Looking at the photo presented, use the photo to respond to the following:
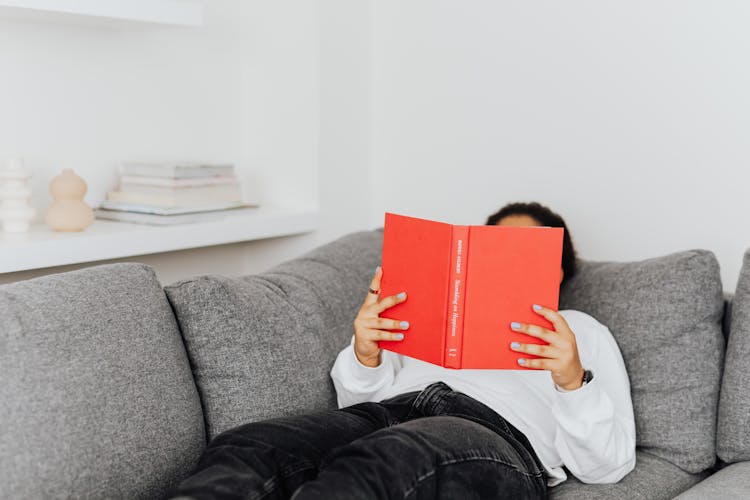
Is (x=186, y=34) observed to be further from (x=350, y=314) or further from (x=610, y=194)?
(x=610, y=194)

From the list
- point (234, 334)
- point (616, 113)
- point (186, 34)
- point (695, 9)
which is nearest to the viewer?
point (234, 334)

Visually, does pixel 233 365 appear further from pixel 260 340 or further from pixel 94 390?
pixel 94 390

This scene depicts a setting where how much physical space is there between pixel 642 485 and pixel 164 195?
141cm

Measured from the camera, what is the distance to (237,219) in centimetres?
246

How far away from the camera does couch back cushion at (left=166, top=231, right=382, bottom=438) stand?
1698 millimetres

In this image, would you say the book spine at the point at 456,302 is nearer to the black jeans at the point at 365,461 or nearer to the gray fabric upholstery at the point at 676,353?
the black jeans at the point at 365,461

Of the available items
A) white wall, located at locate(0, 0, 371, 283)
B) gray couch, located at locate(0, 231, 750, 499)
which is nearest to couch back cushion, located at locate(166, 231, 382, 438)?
gray couch, located at locate(0, 231, 750, 499)

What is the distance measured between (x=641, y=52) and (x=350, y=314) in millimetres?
1042

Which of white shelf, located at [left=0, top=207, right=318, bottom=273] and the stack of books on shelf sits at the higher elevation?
the stack of books on shelf

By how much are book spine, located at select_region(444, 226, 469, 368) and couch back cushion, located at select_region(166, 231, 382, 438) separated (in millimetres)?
380

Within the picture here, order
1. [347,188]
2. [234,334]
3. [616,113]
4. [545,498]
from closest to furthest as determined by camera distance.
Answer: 1. [545,498]
2. [234,334]
3. [616,113]
4. [347,188]

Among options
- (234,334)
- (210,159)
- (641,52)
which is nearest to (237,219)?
(210,159)

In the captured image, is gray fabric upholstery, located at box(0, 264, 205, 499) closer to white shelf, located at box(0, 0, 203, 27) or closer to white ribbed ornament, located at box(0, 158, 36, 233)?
white ribbed ornament, located at box(0, 158, 36, 233)

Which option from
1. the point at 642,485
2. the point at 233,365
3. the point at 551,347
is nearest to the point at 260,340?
the point at 233,365
